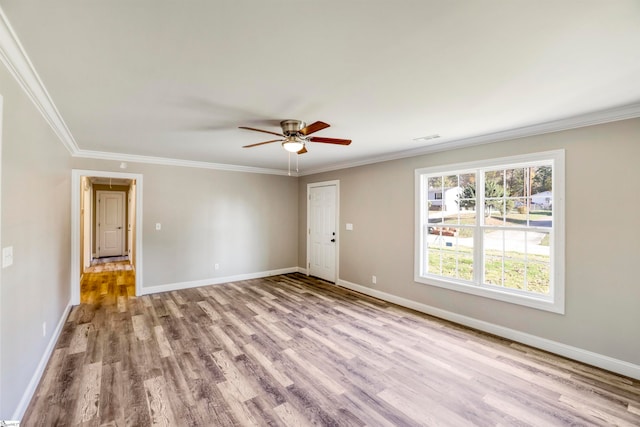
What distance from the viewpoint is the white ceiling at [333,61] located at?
1.33m

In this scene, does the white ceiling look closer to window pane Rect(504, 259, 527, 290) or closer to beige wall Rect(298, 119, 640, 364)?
beige wall Rect(298, 119, 640, 364)

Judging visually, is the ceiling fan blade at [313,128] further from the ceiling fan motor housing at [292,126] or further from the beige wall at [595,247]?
the beige wall at [595,247]

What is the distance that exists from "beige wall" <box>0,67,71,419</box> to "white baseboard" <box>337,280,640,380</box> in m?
4.21

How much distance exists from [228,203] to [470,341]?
15.6 feet

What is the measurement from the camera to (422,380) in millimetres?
2459

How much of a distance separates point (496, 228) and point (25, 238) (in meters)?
→ 4.64

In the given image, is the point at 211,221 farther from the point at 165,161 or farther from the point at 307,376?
the point at 307,376

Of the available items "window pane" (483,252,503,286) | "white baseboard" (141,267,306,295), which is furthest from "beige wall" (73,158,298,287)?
"window pane" (483,252,503,286)

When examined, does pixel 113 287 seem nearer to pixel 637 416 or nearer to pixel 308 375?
pixel 308 375

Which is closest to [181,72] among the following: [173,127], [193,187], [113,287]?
[173,127]

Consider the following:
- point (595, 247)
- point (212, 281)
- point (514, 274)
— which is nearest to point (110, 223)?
point (212, 281)

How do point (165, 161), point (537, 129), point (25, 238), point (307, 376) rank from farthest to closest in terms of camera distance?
point (165, 161), point (537, 129), point (307, 376), point (25, 238)

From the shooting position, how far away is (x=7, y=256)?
174 cm

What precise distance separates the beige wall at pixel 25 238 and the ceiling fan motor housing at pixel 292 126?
1.94 m
